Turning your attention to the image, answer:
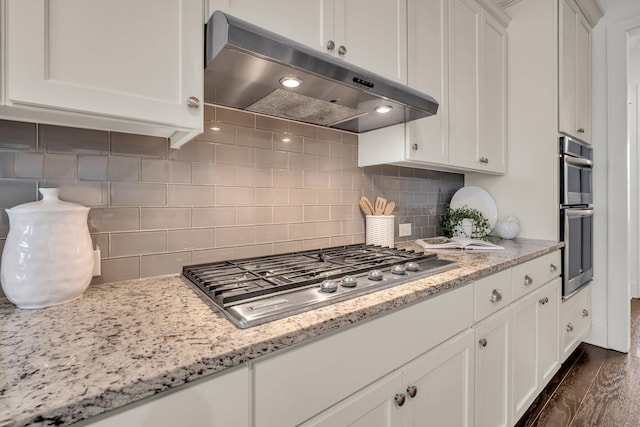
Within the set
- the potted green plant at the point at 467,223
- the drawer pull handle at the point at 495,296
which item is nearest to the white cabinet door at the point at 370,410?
the drawer pull handle at the point at 495,296

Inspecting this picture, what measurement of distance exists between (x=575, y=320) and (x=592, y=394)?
510mm

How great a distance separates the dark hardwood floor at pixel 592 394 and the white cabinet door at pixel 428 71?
4.96 ft

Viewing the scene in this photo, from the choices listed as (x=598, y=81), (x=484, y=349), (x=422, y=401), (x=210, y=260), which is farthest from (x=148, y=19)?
(x=598, y=81)

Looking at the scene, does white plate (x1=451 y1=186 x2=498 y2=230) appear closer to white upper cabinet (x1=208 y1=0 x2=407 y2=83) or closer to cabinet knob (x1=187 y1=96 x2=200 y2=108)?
white upper cabinet (x1=208 y1=0 x2=407 y2=83)

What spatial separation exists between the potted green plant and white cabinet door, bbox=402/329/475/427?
1.02 metres

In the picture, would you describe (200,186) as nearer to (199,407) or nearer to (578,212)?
(199,407)

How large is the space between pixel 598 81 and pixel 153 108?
3258 millimetres

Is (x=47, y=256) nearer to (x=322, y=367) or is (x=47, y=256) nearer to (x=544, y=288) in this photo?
(x=322, y=367)

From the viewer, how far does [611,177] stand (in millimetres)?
2451

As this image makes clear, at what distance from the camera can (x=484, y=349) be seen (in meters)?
1.30

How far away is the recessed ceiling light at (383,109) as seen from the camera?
1.33m

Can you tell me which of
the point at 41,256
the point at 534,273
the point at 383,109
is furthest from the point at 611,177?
the point at 41,256

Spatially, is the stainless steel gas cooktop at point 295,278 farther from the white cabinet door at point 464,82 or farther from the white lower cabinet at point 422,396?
the white cabinet door at point 464,82

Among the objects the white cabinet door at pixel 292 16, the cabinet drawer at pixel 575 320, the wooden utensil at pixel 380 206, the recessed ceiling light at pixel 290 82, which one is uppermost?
the white cabinet door at pixel 292 16
